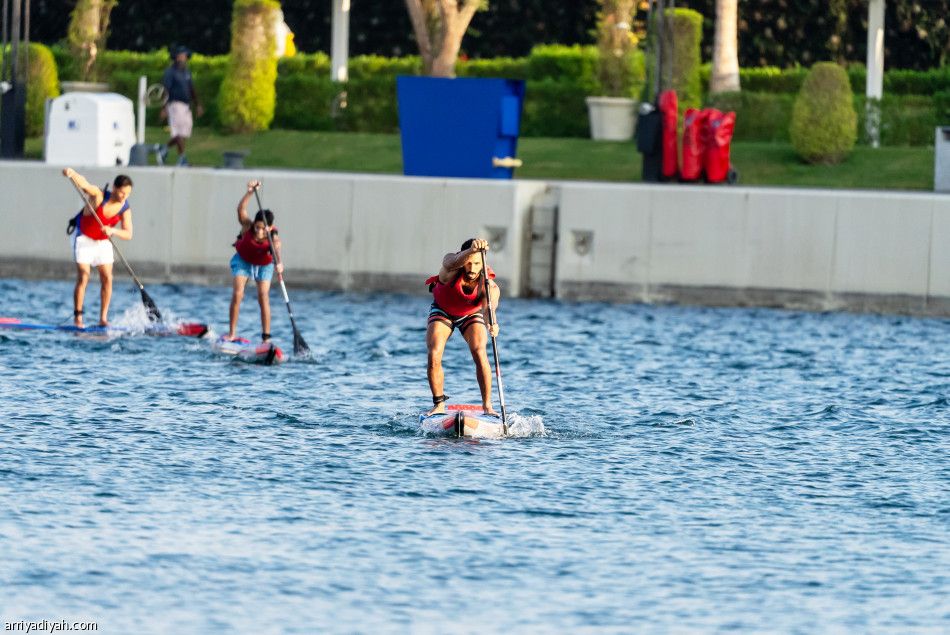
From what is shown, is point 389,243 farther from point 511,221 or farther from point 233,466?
point 233,466

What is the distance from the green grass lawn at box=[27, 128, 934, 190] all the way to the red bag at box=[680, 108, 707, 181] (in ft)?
4.32

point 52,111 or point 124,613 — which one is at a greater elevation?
point 52,111

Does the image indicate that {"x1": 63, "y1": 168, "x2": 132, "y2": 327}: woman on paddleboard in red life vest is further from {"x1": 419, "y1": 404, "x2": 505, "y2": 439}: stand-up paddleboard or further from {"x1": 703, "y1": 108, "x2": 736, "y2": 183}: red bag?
{"x1": 703, "y1": 108, "x2": 736, "y2": 183}: red bag

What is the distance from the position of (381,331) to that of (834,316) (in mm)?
6972

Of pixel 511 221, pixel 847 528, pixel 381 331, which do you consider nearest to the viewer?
pixel 847 528

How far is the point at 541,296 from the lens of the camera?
30.4 metres

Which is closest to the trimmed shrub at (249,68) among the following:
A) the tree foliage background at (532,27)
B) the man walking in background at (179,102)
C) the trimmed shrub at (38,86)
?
the man walking in background at (179,102)

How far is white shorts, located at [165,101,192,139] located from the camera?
34156mm

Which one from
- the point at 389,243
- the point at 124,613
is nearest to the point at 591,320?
the point at 389,243

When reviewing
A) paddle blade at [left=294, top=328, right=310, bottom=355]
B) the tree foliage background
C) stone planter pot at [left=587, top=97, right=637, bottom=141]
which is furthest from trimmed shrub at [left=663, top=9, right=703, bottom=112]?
paddle blade at [left=294, top=328, right=310, bottom=355]

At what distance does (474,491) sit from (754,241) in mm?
14820

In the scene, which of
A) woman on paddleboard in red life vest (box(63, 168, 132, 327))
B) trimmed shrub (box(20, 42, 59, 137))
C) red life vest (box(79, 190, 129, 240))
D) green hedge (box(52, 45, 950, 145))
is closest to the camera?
woman on paddleboard in red life vest (box(63, 168, 132, 327))

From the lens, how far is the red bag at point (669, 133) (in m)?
31.3

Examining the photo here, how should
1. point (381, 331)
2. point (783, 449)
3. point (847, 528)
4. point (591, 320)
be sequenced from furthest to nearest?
point (591, 320) < point (381, 331) < point (783, 449) < point (847, 528)
